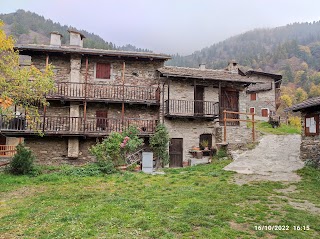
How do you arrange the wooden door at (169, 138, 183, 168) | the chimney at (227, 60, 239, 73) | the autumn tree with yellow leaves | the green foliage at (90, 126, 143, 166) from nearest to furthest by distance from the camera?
the autumn tree with yellow leaves
the green foliage at (90, 126, 143, 166)
the wooden door at (169, 138, 183, 168)
the chimney at (227, 60, 239, 73)

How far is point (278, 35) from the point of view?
420 ft

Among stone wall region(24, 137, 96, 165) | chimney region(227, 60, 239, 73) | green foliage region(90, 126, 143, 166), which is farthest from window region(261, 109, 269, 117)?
stone wall region(24, 137, 96, 165)

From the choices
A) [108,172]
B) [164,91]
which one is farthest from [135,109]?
[108,172]

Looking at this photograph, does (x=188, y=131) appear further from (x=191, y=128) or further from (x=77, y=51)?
(x=77, y=51)

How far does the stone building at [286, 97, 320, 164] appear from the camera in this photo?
39.2 feet

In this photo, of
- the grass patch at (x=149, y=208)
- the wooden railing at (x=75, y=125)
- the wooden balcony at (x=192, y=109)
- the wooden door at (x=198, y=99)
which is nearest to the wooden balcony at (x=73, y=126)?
the wooden railing at (x=75, y=125)

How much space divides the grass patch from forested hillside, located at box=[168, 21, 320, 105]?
40.5 meters

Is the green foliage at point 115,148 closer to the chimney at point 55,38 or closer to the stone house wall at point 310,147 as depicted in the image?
the stone house wall at point 310,147

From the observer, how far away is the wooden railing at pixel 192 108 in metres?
16.6

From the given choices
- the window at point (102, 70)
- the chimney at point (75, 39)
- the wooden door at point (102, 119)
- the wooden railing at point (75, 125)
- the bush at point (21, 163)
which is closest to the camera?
the bush at point (21, 163)

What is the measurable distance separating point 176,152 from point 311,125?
26.0ft

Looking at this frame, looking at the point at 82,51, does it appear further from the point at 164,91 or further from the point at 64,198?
the point at 64,198

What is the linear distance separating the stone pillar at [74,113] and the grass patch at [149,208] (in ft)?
16.7

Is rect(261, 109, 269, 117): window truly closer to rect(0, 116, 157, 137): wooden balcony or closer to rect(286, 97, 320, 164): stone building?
rect(286, 97, 320, 164): stone building
